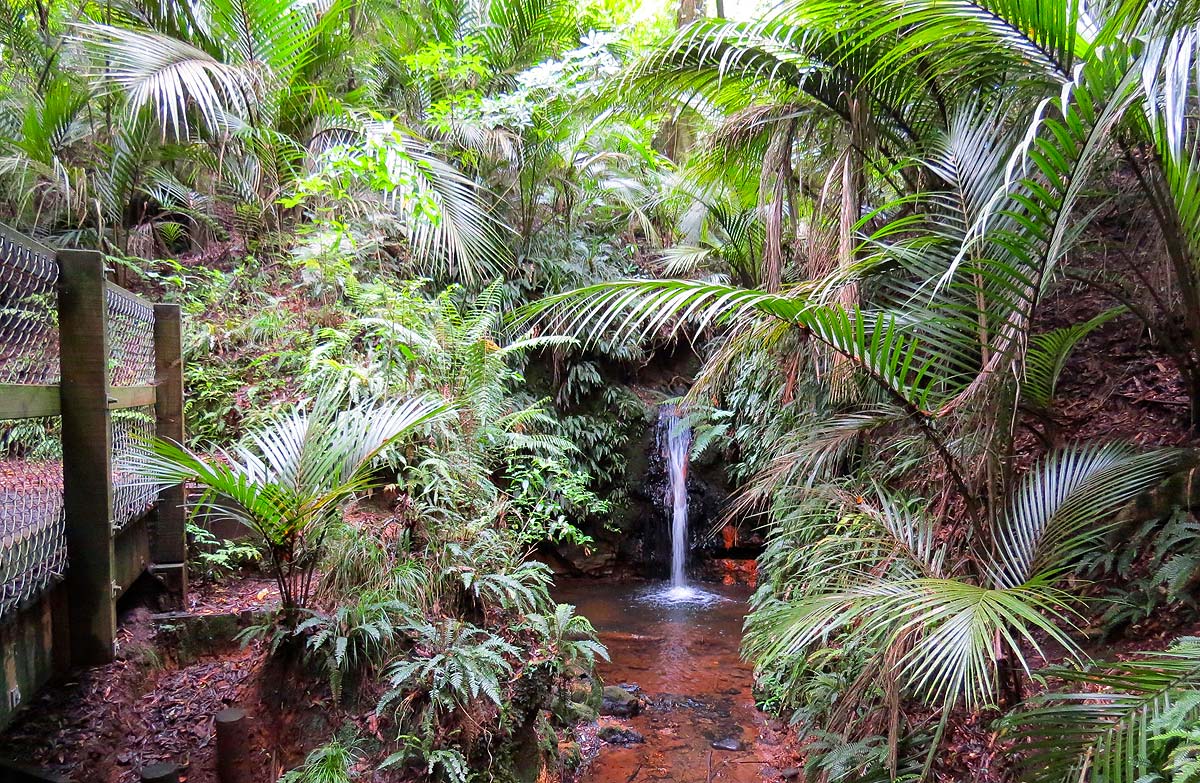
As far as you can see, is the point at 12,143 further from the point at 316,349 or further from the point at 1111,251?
the point at 1111,251

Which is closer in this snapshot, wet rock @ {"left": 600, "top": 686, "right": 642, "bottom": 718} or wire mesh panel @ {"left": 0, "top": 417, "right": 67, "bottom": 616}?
wire mesh panel @ {"left": 0, "top": 417, "right": 67, "bottom": 616}

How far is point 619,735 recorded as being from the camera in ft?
14.4

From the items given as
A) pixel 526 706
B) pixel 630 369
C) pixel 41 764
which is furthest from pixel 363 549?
pixel 630 369

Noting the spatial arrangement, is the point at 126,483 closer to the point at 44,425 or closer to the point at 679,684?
the point at 44,425

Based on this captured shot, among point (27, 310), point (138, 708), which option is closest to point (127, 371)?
point (27, 310)

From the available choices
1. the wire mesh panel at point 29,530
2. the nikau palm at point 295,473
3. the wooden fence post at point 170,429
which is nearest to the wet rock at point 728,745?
the nikau palm at point 295,473

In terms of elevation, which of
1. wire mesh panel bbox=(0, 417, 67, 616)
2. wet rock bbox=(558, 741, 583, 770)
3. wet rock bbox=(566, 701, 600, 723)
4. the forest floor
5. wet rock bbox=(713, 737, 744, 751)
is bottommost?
wet rock bbox=(713, 737, 744, 751)

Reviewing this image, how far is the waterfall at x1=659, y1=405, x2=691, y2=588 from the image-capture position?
834cm

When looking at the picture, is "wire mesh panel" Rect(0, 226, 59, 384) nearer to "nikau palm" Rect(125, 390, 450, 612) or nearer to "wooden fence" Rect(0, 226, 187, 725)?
"wooden fence" Rect(0, 226, 187, 725)

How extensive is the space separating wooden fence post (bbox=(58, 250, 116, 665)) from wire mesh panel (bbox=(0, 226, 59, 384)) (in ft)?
0.24

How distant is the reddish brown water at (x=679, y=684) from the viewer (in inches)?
159

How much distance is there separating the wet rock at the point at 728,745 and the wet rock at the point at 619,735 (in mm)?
496

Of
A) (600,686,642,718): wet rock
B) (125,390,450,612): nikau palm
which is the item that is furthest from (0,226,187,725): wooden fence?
(600,686,642,718): wet rock

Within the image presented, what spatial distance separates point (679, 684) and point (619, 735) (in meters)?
0.99
